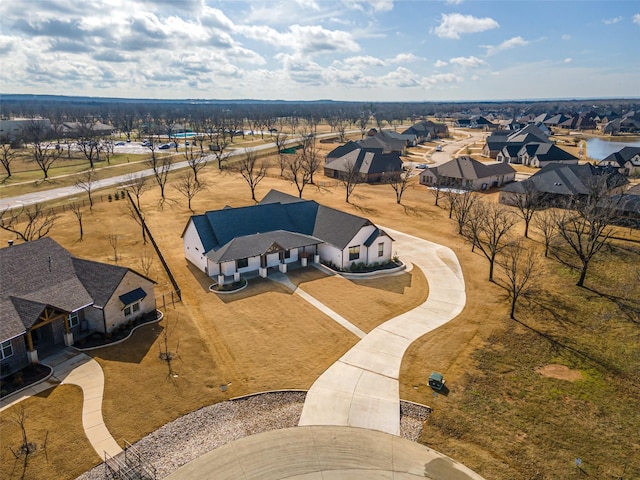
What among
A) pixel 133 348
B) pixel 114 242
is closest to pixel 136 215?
pixel 114 242

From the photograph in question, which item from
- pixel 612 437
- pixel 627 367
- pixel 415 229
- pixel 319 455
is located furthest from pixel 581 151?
pixel 319 455

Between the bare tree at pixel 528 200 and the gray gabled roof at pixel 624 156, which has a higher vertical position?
the gray gabled roof at pixel 624 156

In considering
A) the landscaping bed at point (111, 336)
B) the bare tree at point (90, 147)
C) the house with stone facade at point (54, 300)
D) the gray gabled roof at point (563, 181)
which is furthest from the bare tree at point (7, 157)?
the gray gabled roof at point (563, 181)

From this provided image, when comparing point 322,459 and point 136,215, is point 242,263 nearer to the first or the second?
point 322,459

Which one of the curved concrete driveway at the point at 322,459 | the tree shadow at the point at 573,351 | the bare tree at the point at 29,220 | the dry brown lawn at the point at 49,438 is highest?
the bare tree at the point at 29,220

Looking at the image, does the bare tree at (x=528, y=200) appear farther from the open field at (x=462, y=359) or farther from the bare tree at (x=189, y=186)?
the bare tree at (x=189, y=186)

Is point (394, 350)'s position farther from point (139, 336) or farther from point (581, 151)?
point (581, 151)
